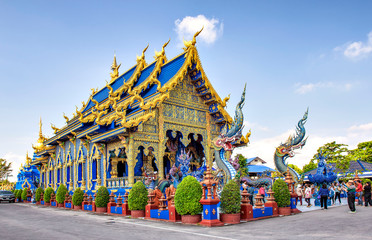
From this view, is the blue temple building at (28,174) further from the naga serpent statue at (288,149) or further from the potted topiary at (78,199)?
the naga serpent statue at (288,149)

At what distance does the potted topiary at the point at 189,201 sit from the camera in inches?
437

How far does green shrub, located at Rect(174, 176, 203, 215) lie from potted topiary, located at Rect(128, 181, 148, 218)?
9.67ft

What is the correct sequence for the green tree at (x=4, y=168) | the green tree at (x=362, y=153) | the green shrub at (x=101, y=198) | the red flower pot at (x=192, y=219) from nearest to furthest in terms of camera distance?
the red flower pot at (x=192, y=219) → the green shrub at (x=101, y=198) → the green tree at (x=362, y=153) → the green tree at (x=4, y=168)

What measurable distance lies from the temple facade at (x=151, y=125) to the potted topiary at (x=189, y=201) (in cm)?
545

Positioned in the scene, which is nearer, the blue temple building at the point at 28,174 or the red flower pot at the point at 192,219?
the red flower pot at the point at 192,219

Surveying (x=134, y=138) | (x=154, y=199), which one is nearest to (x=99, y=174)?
(x=134, y=138)

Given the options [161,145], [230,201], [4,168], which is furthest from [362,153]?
[4,168]

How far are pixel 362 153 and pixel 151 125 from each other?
31522 mm

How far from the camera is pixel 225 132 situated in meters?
17.0

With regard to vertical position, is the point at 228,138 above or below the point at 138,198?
above

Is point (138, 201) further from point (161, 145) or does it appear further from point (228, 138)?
point (228, 138)

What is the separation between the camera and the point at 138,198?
14.1m

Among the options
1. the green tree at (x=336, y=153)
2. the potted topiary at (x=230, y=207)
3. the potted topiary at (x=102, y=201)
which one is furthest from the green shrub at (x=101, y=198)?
the green tree at (x=336, y=153)

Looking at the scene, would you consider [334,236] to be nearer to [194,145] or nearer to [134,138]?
[134,138]
